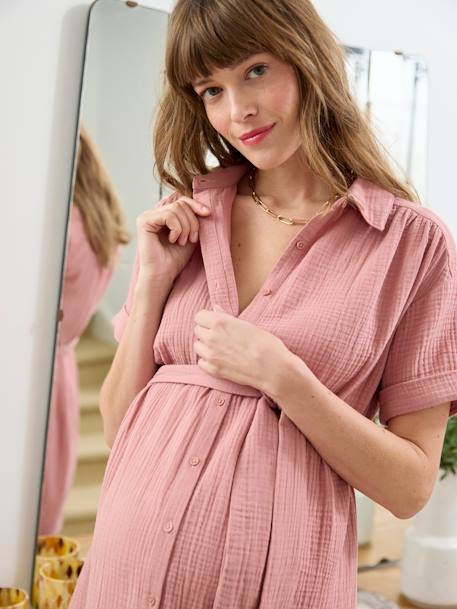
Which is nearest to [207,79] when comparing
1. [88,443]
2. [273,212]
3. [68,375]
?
[273,212]

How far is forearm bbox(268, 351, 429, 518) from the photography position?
1070 mm

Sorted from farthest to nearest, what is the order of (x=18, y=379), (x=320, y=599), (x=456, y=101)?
(x=456, y=101), (x=18, y=379), (x=320, y=599)

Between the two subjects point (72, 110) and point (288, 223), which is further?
point (72, 110)

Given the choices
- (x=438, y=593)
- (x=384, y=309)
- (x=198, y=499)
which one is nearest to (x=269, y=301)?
(x=384, y=309)

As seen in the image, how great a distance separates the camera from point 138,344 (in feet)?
4.16

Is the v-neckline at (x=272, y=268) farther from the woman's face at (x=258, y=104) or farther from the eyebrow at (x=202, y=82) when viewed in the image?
the eyebrow at (x=202, y=82)

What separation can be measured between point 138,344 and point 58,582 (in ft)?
3.89

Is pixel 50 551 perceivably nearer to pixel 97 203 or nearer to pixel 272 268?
pixel 97 203

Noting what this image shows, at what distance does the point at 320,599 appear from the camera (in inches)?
43.3

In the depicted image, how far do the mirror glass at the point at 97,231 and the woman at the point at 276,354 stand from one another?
103 cm

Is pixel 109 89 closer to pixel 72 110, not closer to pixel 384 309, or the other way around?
pixel 72 110

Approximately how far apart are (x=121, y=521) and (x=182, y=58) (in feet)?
2.06

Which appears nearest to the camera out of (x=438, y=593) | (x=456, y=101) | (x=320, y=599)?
(x=320, y=599)

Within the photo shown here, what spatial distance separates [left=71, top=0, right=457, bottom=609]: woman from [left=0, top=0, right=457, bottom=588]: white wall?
3.35 ft
